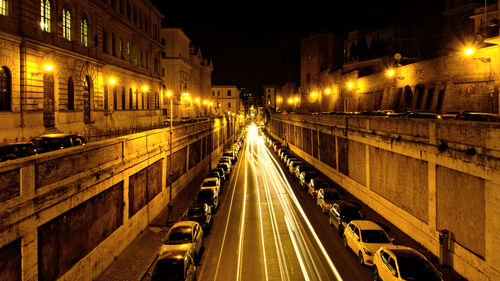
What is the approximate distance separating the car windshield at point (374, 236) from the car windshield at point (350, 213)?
114 inches

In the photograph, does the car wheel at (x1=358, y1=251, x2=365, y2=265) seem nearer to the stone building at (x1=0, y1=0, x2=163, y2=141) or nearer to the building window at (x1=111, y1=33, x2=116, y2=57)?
the stone building at (x1=0, y1=0, x2=163, y2=141)

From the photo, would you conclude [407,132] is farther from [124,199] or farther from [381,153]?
[124,199]

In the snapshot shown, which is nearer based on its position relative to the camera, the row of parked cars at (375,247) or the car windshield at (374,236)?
the row of parked cars at (375,247)

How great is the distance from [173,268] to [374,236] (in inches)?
311

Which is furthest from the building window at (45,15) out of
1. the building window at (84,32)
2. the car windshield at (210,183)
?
the car windshield at (210,183)

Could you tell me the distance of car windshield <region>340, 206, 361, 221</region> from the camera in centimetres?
1689

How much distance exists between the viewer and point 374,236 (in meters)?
13.6

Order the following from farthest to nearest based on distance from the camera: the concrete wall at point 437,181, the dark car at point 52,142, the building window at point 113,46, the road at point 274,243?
the building window at point 113,46 < the dark car at point 52,142 < the road at point 274,243 < the concrete wall at point 437,181

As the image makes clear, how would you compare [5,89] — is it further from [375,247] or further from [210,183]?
[375,247]

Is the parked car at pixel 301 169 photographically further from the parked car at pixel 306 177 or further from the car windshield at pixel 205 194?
the car windshield at pixel 205 194

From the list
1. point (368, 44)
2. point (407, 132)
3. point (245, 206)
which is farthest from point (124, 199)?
point (368, 44)

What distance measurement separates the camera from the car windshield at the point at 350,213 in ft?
55.4

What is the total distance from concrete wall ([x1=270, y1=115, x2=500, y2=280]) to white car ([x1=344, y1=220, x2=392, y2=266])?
7.83ft

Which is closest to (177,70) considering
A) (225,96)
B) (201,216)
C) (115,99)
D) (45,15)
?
(115,99)
